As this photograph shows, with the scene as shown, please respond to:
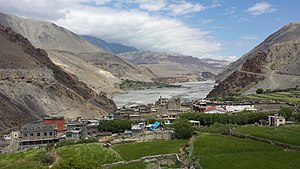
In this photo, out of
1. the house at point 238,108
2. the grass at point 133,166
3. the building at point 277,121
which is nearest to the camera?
the grass at point 133,166

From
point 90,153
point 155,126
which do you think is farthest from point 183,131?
point 90,153

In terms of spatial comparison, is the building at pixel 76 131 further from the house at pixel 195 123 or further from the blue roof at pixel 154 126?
the house at pixel 195 123

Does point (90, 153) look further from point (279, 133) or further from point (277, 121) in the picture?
point (277, 121)

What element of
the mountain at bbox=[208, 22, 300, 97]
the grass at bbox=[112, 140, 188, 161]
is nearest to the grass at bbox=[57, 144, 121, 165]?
the grass at bbox=[112, 140, 188, 161]

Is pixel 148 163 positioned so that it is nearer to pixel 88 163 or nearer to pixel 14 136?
pixel 88 163

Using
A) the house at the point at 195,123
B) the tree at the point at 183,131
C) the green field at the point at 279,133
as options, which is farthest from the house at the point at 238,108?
the tree at the point at 183,131

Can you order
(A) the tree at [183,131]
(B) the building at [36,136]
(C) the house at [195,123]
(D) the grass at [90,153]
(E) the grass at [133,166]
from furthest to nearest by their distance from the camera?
(C) the house at [195,123] < (B) the building at [36,136] < (A) the tree at [183,131] < (D) the grass at [90,153] < (E) the grass at [133,166]

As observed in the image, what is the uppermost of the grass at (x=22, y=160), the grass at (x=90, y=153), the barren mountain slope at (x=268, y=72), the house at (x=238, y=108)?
the barren mountain slope at (x=268, y=72)
